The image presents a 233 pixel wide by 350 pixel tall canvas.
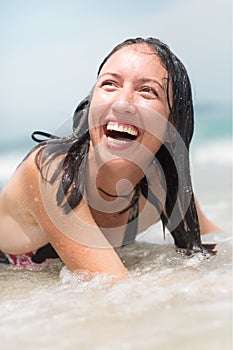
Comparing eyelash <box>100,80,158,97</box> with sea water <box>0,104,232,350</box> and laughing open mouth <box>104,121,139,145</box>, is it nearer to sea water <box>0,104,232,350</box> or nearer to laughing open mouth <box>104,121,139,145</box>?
laughing open mouth <box>104,121,139,145</box>

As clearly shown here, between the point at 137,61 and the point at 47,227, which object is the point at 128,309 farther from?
the point at 137,61

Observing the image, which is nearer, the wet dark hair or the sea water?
the sea water

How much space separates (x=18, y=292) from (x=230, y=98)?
5176 mm

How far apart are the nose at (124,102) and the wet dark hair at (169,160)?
0.19 m

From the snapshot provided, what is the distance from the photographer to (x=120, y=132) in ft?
7.36

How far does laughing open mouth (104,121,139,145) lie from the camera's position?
2219mm

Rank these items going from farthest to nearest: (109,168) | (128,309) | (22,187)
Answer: (22,187) → (109,168) → (128,309)

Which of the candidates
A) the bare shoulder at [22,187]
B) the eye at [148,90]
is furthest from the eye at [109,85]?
the bare shoulder at [22,187]

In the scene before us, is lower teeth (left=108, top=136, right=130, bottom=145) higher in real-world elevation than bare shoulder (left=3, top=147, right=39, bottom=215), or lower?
higher

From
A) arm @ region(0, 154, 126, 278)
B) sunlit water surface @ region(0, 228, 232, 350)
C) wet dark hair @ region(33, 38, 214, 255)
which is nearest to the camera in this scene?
sunlit water surface @ region(0, 228, 232, 350)

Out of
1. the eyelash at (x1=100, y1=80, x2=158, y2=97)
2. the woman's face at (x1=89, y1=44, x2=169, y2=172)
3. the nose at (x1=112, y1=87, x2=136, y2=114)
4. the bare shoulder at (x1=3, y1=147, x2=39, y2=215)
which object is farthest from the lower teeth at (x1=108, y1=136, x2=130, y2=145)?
the bare shoulder at (x1=3, y1=147, x2=39, y2=215)

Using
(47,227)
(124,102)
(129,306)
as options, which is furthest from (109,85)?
(129,306)

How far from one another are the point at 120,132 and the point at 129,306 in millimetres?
781

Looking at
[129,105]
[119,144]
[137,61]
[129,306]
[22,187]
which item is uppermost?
[137,61]
